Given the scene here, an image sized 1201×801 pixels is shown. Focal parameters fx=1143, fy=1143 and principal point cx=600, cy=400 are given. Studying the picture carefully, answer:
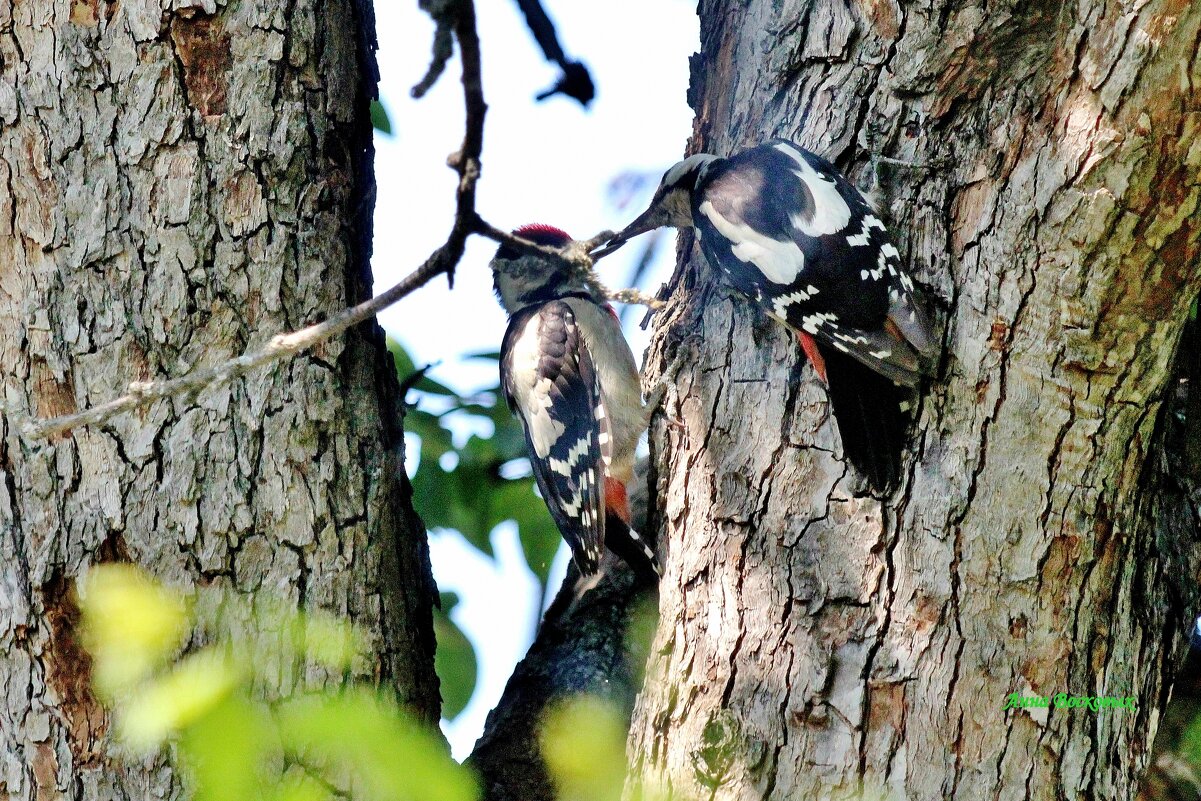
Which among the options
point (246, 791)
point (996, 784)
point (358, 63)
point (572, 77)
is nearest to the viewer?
point (246, 791)

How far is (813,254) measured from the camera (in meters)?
2.40

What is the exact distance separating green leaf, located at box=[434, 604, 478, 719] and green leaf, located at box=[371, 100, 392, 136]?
1134mm

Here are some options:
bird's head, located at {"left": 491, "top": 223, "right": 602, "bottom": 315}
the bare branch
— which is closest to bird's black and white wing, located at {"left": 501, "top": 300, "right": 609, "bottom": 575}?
bird's head, located at {"left": 491, "top": 223, "right": 602, "bottom": 315}

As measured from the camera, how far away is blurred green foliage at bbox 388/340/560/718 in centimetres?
270

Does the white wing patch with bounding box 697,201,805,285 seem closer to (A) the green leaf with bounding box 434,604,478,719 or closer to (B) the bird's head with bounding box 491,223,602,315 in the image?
(A) the green leaf with bounding box 434,604,478,719

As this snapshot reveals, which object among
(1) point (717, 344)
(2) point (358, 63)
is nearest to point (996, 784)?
(1) point (717, 344)

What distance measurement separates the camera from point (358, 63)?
249 cm

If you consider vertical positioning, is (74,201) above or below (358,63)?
below

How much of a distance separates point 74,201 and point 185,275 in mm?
241

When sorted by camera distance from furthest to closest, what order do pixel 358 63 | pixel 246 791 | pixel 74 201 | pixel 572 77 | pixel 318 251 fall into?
pixel 358 63 < pixel 318 251 < pixel 74 201 < pixel 572 77 < pixel 246 791

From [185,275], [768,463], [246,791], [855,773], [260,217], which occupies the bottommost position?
[246,791]

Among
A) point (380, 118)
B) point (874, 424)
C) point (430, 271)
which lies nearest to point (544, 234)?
point (380, 118)

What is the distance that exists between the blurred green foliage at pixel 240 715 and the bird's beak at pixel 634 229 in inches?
59.5

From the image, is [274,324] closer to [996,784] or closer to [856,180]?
[856,180]
